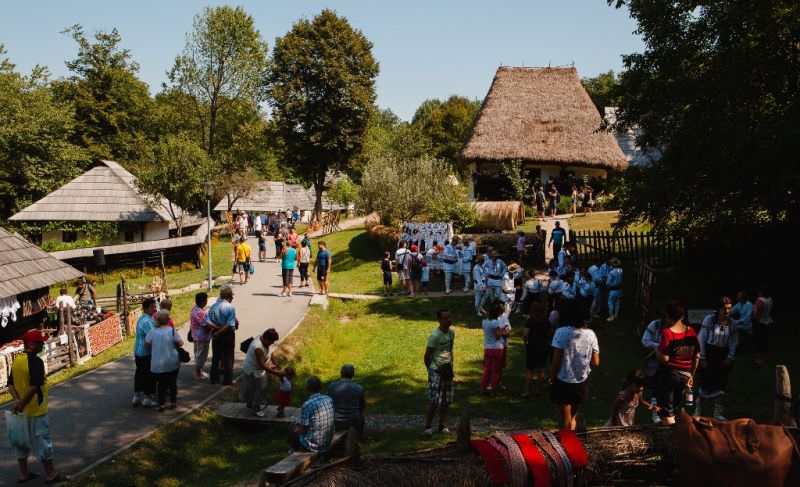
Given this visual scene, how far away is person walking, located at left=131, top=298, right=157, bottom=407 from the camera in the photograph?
10.3 m

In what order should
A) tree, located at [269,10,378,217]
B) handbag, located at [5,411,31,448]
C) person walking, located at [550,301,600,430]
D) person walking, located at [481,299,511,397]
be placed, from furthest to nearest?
tree, located at [269,10,378,217] → person walking, located at [481,299,511,397] → person walking, located at [550,301,600,430] → handbag, located at [5,411,31,448]

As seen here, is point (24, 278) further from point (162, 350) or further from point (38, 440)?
point (38, 440)


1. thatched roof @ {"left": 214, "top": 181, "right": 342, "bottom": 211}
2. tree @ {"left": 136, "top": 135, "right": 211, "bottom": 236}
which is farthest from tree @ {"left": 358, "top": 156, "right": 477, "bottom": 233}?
thatched roof @ {"left": 214, "top": 181, "right": 342, "bottom": 211}

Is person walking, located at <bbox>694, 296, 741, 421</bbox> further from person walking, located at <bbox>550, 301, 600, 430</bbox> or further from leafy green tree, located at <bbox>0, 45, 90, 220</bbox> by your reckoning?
leafy green tree, located at <bbox>0, 45, 90, 220</bbox>

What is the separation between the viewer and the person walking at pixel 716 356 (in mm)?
9320

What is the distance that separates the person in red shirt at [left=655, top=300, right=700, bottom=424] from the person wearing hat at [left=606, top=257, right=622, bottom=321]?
7.47 metres

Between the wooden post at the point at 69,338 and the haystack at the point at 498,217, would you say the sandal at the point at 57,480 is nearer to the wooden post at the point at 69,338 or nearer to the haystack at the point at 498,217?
the wooden post at the point at 69,338

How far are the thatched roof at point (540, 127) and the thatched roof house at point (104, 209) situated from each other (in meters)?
17.7

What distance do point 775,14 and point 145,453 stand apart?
45.4 feet

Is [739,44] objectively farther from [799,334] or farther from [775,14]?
[799,334]

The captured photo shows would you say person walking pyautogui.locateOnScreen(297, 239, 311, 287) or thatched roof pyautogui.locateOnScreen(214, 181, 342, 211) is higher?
thatched roof pyautogui.locateOnScreen(214, 181, 342, 211)

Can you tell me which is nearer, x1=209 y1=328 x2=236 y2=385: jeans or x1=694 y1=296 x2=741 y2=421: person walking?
x1=694 y1=296 x2=741 y2=421: person walking

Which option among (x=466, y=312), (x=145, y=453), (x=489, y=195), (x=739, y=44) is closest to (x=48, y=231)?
(x=489, y=195)

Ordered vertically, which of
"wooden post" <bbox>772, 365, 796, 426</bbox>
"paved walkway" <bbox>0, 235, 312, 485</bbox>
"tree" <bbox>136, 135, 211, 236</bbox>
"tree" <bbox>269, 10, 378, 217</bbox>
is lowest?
"paved walkway" <bbox>0, 235, 312, 485</bbox>
